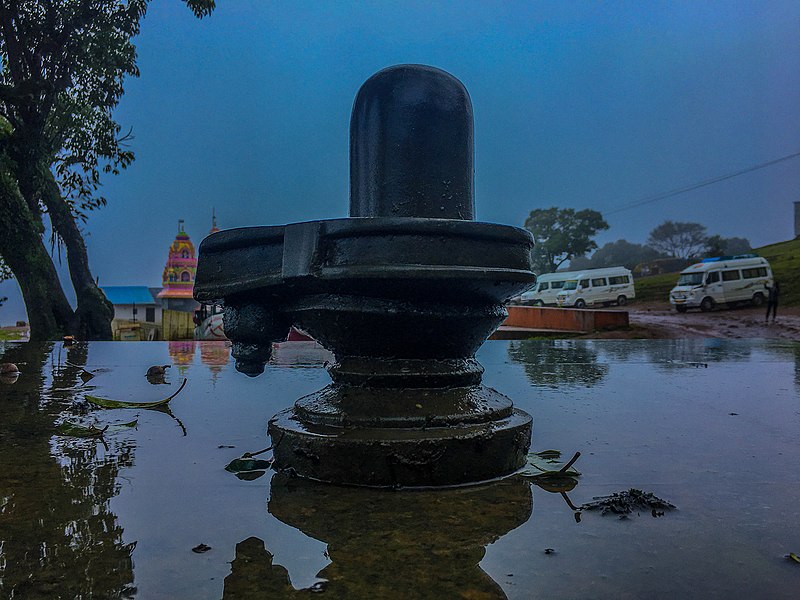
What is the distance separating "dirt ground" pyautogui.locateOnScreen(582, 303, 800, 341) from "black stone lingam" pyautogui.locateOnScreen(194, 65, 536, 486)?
16466 millimetres

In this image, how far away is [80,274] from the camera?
1719 cm

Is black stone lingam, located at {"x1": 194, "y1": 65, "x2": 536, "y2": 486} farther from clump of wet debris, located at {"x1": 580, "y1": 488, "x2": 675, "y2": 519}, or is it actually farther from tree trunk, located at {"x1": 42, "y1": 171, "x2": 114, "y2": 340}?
tree trunk, located at {"x1": 42, "y1": 171, "x2": 114, "y2": 340}

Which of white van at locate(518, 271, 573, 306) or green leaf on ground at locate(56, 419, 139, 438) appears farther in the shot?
white van at locate(518, 271, 573, 306)

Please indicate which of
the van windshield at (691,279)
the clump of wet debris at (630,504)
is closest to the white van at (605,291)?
the van windshield at (691,279)

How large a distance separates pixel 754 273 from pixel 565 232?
3255 centimetres

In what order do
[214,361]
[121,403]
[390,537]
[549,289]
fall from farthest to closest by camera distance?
1. [549,289]
2. [214,361]
3. [121,403]
4. [390,537]

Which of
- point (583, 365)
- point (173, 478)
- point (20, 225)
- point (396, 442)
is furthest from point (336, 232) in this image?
point (20, 225)

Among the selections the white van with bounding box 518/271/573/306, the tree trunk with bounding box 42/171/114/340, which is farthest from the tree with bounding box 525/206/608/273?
the tree trunk with bounding box 42/171/114/340

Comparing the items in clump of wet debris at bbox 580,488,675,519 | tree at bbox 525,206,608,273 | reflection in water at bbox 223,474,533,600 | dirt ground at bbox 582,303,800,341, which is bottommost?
reflection in water at bbox 223,474,533,600

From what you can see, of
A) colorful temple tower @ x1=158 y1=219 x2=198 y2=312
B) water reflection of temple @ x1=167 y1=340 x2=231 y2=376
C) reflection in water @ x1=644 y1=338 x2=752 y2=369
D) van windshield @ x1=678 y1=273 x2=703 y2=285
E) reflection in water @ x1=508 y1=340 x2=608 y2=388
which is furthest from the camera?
colorful temple tower @ x1=158 y1=219 x2=198 y2=312

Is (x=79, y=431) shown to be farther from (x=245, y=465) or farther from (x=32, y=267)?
(x=32, y=267)

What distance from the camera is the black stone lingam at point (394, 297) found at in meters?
1.71

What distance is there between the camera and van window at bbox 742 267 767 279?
30.7 metres

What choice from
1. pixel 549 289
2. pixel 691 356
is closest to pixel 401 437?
pixel 691 356
